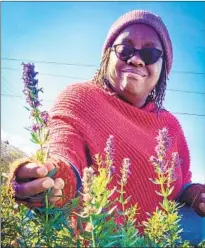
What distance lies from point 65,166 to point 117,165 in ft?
0.99

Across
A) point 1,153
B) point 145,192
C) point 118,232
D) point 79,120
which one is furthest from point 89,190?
point 145,192

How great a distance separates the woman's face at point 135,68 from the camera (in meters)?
0.88

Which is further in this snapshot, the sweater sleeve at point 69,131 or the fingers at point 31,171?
the sweater sleeve at point 69,131

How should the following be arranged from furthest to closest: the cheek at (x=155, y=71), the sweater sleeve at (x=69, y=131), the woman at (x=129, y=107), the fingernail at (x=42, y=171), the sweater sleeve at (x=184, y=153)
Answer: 1. the sweater sleeve at (x=184, y=153)
2. the cheek at (x=155, y=71)
3. the woman at (x=129, y=107)
4. the sweater sleeve at (x=69, y=131)
5. the fingernail at (x=42, y=171)

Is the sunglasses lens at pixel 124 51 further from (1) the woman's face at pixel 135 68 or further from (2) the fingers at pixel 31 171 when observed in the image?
(2) the fingers at pixel 31 171

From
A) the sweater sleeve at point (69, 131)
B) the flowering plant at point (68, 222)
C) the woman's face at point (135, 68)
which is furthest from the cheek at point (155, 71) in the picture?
the flowering plant at point (68, 222)

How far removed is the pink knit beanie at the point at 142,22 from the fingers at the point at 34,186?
0.49 meters

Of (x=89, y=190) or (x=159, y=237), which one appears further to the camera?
(x=159, y=237)

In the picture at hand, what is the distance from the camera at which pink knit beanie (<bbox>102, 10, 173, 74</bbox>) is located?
88 centimetres

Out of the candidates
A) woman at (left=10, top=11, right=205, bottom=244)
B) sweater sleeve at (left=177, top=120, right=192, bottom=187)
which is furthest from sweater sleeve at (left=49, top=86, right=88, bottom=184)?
sweater sleeve at (left=177, top=120, right=192, bottom=187)

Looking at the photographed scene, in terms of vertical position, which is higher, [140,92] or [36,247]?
[140,92]

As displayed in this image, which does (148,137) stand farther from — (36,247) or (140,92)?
(36,247)

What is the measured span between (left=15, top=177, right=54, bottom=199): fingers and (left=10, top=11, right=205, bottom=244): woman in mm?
202

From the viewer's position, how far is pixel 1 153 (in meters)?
0.64
